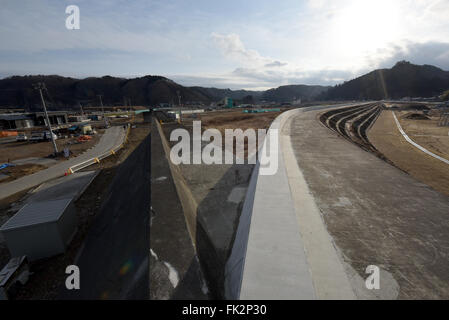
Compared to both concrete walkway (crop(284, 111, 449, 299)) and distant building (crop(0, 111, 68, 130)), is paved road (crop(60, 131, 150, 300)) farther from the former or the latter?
distant building (crop(0, 111, 68, 130))

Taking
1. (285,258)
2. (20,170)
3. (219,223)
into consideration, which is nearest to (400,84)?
(219,223)

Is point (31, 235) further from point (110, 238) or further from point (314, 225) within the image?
point (314, 225)

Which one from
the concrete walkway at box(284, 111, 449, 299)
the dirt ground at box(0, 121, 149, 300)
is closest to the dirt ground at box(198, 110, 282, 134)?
the dirt ground at box(0, 121, 149, 300)

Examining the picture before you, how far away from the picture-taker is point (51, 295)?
6207 mm

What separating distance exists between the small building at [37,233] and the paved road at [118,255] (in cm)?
103

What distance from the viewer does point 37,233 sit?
7273 millimetres

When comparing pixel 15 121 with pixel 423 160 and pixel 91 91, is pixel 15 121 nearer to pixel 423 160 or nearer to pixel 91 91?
pixel 423 160

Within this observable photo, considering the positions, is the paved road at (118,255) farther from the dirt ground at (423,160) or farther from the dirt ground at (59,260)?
the dirt ground at (423,160)

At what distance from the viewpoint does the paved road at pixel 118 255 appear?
4.22 m

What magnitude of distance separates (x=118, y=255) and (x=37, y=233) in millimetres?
4450

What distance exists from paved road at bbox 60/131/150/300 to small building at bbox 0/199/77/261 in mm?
1033
